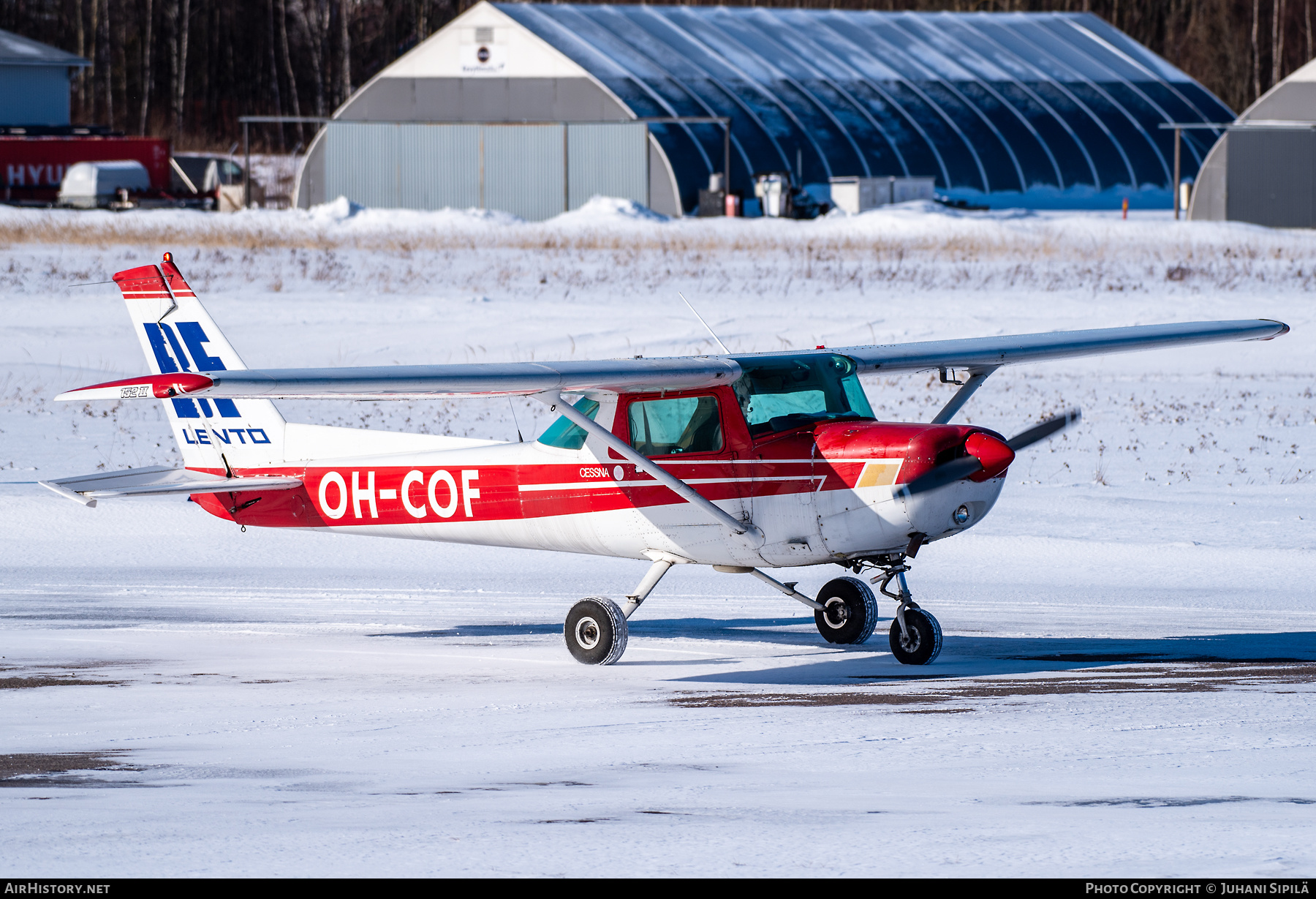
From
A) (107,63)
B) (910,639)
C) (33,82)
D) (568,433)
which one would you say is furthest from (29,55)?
(910,639)

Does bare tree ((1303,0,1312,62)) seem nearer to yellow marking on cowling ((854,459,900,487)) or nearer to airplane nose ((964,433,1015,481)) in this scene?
airplane nose ((964,433,1015,481))

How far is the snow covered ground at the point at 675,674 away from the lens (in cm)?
639

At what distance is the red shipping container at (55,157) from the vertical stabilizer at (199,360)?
47.3 metres

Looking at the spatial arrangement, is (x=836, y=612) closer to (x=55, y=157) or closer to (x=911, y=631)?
(x=911, y=631)

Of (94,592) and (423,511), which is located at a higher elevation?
(423,511)

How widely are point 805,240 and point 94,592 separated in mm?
29750

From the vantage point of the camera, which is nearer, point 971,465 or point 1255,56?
point 971,465

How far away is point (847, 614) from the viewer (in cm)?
1091

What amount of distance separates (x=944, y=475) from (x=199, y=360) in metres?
4.85

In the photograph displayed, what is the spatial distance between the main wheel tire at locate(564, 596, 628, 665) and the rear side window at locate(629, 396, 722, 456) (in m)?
0.92

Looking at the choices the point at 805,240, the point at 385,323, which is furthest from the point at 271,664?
the point at 805,240
